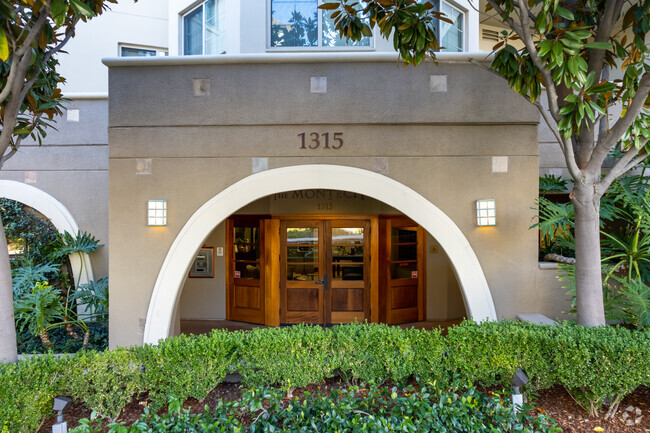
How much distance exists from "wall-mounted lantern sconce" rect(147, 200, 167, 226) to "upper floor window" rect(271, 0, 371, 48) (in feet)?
11.4

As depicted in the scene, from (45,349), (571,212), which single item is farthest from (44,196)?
(571,212)

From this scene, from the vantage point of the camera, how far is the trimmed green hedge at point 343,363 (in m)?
3.21

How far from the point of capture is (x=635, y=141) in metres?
3.58

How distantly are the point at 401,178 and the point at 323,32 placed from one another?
3.23 m

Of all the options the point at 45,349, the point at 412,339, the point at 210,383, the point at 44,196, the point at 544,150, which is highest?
the point at 544,150

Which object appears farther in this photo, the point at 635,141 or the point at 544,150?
the point at 544,150

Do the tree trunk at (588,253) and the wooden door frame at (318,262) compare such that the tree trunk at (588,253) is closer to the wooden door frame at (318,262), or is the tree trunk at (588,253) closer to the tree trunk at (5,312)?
the wooden door frame at (318,262)

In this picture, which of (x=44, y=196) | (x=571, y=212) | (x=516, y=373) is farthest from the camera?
(x=44, y=196)

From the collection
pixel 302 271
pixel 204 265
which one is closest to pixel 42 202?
pixel 204 265

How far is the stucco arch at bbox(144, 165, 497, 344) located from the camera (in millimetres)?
4945

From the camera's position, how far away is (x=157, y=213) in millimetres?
4973

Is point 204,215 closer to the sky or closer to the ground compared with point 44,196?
closer to the ground

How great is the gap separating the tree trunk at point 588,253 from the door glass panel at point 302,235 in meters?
4.81

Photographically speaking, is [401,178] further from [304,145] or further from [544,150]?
[544,150]
